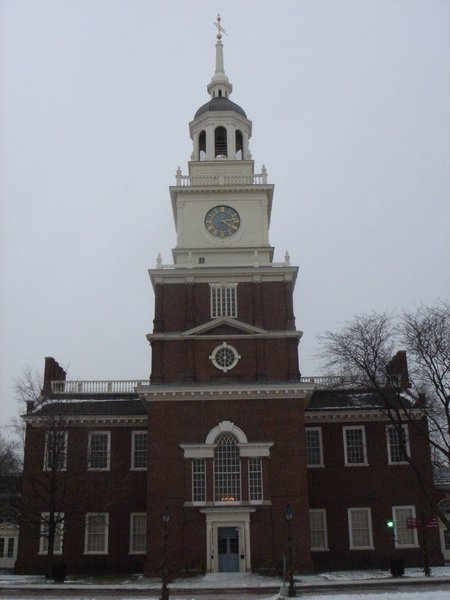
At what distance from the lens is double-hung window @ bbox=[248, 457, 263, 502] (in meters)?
38.0

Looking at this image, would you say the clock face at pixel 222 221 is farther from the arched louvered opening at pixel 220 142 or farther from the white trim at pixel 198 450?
the white trim at pixel 198 450

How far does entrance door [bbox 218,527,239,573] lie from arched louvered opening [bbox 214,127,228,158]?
940 inches

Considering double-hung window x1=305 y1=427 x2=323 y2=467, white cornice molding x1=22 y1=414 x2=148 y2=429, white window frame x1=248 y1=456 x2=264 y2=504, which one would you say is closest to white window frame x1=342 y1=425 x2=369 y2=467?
double-hung window x1=305 y1=427 x2=323 y2=467

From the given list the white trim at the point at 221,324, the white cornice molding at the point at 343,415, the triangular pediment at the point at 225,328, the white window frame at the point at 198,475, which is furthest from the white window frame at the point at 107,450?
the white cornice molding at the point at 343,415

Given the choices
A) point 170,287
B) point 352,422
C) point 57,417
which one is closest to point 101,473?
point 57,417

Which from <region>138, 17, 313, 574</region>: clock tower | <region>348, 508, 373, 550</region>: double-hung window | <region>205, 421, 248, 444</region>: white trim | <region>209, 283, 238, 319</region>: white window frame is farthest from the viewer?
<region>348, 508, 373, 550</region>: double-hung window

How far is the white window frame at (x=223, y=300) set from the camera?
4191 cm

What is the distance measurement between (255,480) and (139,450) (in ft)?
31.7

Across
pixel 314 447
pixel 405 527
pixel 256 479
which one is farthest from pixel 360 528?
pixel 256 479

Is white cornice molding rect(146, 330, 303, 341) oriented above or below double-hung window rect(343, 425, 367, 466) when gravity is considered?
above

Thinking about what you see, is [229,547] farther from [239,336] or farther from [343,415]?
[343,415]

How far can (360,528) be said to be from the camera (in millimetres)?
43531

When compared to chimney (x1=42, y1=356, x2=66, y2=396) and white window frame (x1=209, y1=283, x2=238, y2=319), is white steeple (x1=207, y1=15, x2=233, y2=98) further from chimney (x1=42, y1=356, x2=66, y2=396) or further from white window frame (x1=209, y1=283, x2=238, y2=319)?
chimney (x1=42, y1=356, x2=66, y2=396)

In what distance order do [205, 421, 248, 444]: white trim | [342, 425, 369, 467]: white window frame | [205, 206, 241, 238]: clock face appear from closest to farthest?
[205, 421, 248, 444]: white trim
[342, 425, 369, 467]: white window frame
[205, 206, 241, 238]: clock face
